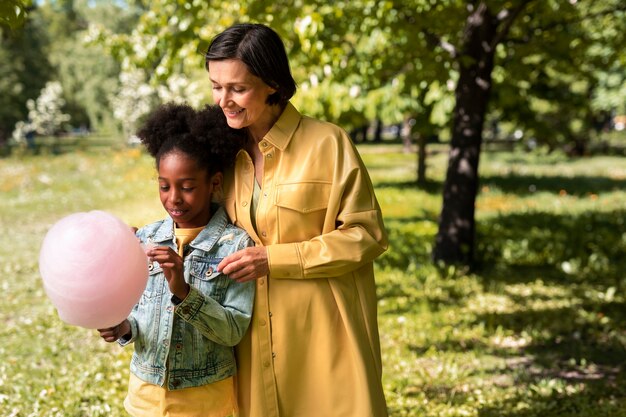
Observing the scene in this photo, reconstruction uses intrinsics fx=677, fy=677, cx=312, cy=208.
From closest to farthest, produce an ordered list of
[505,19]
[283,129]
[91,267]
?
[91,267], [283,129], [505,19]

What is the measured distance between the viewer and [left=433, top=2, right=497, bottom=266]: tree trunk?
758cm

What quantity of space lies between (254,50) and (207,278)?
79 cm

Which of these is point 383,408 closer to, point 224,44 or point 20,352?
point 224,44

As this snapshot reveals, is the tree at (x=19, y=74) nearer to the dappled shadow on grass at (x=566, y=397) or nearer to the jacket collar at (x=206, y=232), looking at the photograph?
the dappled shadow on grass at (x=566, y=397)

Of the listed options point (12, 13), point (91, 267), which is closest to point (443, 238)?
point (12, 13)

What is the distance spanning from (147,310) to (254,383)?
0.46 meters

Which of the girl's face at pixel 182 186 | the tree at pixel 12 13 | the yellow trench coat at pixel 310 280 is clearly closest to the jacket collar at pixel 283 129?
the yellow trench coat at pixel 310 280

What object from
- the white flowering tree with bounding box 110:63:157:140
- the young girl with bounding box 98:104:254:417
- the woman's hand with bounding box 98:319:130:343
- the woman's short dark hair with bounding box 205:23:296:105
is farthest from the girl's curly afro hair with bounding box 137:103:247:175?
the white flowering tree with bounding box 110:63:157:140

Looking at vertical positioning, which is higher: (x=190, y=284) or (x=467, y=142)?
(x=467, y=142)

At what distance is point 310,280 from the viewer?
7.82 feet

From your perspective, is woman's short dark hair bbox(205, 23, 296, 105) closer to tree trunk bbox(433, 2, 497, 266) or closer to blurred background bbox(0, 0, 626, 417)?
blurred background bbox(0, 0, 626, 417)

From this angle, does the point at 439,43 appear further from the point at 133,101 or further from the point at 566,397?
the point at 133,101

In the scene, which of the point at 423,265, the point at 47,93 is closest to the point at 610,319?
the point at 423,265

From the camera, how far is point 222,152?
240 cm
